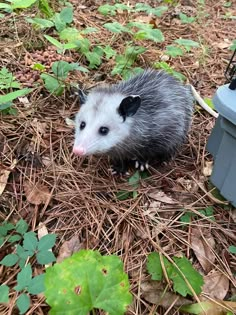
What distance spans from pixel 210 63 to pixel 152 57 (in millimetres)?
475

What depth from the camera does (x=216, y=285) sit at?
5.72 feet

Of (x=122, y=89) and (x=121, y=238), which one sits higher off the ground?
(x=122, y=89)

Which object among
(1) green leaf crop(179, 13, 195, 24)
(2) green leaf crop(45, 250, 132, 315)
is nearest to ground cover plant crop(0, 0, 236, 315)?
(2) green leaf crop(45, 250, 132, 315)

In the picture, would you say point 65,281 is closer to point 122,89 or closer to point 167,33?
point 122,89

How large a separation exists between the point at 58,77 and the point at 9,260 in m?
1.33

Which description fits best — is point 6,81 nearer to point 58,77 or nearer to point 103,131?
point 58,77

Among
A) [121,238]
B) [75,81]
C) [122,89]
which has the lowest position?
[121,238]

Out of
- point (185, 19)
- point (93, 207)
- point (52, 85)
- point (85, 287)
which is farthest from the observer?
point (185, 19)

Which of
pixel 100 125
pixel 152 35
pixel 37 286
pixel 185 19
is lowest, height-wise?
pixel 37 286

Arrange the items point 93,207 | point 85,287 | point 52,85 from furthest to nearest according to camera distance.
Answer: point 52,85, point 93,207, point 85,287

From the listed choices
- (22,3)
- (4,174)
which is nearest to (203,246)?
(4,174)

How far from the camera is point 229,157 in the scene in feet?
6.40

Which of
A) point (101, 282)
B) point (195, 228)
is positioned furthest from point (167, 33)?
point (101, 282)

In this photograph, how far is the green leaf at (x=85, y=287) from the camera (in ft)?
4.49
